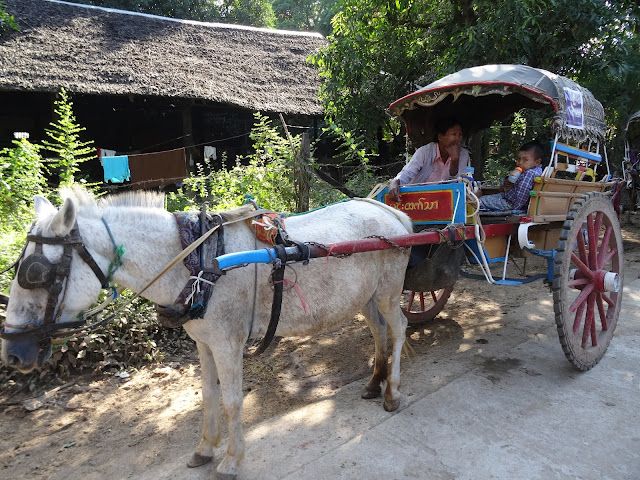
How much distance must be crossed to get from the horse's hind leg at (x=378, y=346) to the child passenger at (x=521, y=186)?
1401mm

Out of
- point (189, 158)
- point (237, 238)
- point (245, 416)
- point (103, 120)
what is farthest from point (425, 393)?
point (103, 120)

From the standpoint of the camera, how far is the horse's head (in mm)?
1858

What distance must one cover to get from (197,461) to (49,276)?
1462 millimetres

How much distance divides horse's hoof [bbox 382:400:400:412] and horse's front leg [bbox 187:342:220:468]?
1.22 metres

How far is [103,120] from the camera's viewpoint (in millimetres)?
12250

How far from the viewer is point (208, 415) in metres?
2.58

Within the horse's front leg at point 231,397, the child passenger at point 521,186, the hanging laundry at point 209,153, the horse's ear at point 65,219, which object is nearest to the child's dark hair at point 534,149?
the child passenger at point 521,186

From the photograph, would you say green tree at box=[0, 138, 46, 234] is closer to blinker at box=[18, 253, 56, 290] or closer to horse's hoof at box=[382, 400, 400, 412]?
blinker at box=[18, 253, 56, 290]

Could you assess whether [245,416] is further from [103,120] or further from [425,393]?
[103,120]

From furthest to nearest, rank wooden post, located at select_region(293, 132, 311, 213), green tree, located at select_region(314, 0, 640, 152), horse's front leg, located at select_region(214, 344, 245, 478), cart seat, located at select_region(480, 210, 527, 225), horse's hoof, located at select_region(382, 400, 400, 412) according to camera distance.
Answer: green tree, located at select_region(314, 0, 640, 152), wooden post, located at select_region(293, 132, 311, 213), cart seat, located at select_region(480, 210, 527, 225), horse's hoof, located at select_region(382, 400, 400, 412), horse's front leg, located at select_region(214, 344, 245, 478)

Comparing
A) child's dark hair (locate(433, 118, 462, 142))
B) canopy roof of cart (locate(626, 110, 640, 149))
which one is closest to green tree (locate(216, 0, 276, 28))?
canopy roof of cart (locate(626, 110, 640, 149))

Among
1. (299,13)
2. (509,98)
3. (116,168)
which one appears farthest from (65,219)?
(299,13)

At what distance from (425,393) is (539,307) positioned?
2684mm

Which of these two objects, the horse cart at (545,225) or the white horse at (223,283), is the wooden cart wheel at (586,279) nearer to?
the horse cart at (545,225)
